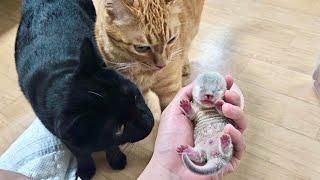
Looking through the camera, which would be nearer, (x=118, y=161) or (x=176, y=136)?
(x=176, y=136)

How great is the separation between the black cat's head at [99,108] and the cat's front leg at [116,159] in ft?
0.78

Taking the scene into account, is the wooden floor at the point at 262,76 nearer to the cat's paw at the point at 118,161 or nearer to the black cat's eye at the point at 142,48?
the cat's paw at the point at 118,161

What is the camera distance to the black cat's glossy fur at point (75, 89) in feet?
2.64

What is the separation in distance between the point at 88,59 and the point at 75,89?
74 millimetres

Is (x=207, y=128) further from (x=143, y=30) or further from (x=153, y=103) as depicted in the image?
(x=153, y=103)

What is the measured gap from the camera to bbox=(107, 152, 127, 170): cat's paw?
111 cm

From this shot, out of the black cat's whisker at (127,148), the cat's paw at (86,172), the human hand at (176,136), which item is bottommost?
the black cat's whisker at (127,148)

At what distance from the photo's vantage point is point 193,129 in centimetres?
84

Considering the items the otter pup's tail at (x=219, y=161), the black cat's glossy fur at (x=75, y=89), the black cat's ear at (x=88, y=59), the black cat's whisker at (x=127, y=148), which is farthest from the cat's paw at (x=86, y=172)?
the otter pup's tail at (x=219, y=161)

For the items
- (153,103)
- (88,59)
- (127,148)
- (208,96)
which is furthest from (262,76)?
(88,59)

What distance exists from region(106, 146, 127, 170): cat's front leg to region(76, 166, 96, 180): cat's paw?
58 millimetres

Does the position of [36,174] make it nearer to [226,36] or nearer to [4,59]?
[4,59]

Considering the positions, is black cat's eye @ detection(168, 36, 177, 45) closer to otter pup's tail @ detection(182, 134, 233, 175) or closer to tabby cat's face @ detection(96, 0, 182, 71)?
tabby cat's face @ detection(96, 0, 182, 71)

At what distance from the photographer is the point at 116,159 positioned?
1109 mm
